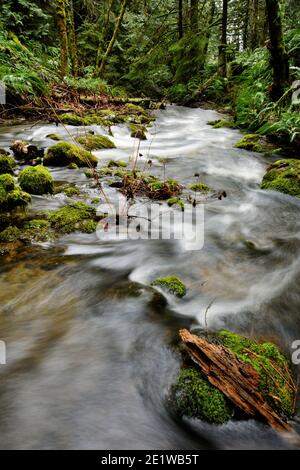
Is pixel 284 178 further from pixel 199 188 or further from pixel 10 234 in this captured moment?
pixel 10 234

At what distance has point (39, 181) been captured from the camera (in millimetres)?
4906

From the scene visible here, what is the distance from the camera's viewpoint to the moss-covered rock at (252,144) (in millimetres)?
7773

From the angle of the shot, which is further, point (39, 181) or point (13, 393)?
point (39, 181)

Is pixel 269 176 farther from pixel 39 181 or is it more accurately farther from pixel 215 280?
pixel 39 181

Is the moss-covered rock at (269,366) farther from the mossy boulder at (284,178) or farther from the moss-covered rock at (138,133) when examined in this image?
the moss-covered rock at (138,133)

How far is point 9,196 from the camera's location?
400cm

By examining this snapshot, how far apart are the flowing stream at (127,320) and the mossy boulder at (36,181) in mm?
230

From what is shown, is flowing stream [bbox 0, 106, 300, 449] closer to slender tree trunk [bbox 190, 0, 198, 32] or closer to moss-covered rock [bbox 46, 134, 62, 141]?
moss-covered rock [bbox 46, 134, 62, 141]

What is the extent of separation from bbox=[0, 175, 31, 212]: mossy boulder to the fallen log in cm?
291

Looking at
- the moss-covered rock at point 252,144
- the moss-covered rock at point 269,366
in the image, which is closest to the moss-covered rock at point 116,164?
the moss-covered rock at point 252,144

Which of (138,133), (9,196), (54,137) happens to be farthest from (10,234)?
(138,133)

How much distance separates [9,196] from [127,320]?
2.29 metres
